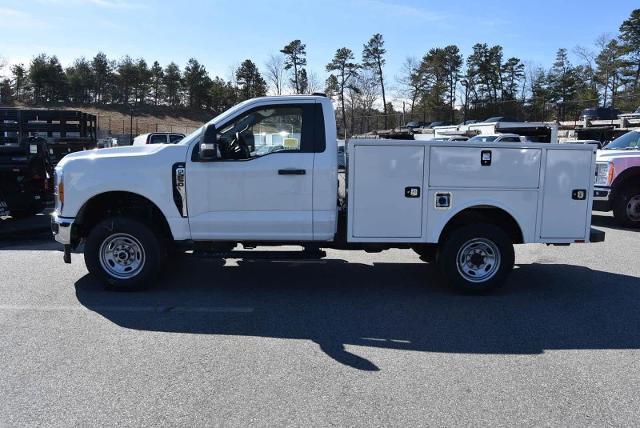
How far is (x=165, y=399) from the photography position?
3.79 metres

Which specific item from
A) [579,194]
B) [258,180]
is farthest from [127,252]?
[579,194]

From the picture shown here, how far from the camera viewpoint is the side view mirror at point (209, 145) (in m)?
5.91

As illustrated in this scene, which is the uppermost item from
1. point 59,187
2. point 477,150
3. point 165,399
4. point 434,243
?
point 477,150

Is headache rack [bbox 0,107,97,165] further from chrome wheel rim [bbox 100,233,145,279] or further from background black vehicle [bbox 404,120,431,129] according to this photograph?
background black vehicle [bbox 404,120,431,129]

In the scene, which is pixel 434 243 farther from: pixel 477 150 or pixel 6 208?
pixel 6 208

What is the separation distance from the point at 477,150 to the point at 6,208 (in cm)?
953

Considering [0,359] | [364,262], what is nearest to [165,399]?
[0,359]

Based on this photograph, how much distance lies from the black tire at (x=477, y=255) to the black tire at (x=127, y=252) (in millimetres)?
3354

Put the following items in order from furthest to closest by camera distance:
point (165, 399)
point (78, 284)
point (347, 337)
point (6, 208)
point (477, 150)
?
point (6, 208), point (78, 284), point (477, 150), point (347, 337), point (165, 399)

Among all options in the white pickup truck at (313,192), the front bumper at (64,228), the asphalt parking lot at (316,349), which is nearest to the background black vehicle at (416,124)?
the asphalt parking lot at (316,349)

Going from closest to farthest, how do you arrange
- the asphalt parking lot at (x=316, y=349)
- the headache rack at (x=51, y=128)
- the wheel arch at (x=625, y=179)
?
the asphalt parking lot at (x=316, y=349), the wheel arch at (x=625, y=179), the headache rack at (x=51, y=128)

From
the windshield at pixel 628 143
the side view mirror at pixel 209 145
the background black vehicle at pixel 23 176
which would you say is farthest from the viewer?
the windshield at pixel 628 143

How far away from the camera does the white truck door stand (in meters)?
6.12

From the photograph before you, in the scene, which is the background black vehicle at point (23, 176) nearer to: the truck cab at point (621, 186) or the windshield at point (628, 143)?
the truck cab at point (621, 186)
